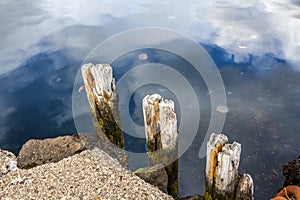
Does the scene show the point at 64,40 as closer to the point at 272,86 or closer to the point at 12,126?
A: the point at 12,126

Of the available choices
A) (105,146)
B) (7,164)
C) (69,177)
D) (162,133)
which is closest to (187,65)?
(105,146)

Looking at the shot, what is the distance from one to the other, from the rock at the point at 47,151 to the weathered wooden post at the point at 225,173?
2.18 metres

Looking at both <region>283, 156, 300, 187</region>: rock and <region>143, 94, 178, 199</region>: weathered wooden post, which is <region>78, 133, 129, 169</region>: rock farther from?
<region>283, 156, 300, 187</region>: rock

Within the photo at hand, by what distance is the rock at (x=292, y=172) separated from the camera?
447 cm

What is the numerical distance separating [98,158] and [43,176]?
0.82 meters

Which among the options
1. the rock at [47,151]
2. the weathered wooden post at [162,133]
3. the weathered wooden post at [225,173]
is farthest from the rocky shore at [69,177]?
the weathered wooden post at [225,173]

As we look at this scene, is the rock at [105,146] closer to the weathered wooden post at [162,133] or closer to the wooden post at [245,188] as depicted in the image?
the weathered wooden post at [162,133]

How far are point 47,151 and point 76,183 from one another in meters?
1.12

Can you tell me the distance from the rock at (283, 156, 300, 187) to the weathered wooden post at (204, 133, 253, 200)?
125cm

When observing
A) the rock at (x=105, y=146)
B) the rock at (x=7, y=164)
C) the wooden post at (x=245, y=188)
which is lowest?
the rock at (x=105, y=146)

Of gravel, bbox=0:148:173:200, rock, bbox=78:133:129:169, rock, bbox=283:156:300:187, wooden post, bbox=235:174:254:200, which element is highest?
wooden post, bbox=235:174:254:200

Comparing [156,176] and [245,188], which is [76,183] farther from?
[245,188]

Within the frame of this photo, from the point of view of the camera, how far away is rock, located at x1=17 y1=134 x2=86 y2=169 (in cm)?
452

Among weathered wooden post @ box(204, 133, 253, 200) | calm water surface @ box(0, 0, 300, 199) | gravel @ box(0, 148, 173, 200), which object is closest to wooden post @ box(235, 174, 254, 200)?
weathered wooden post @ box(204, 133, 253, 200)
